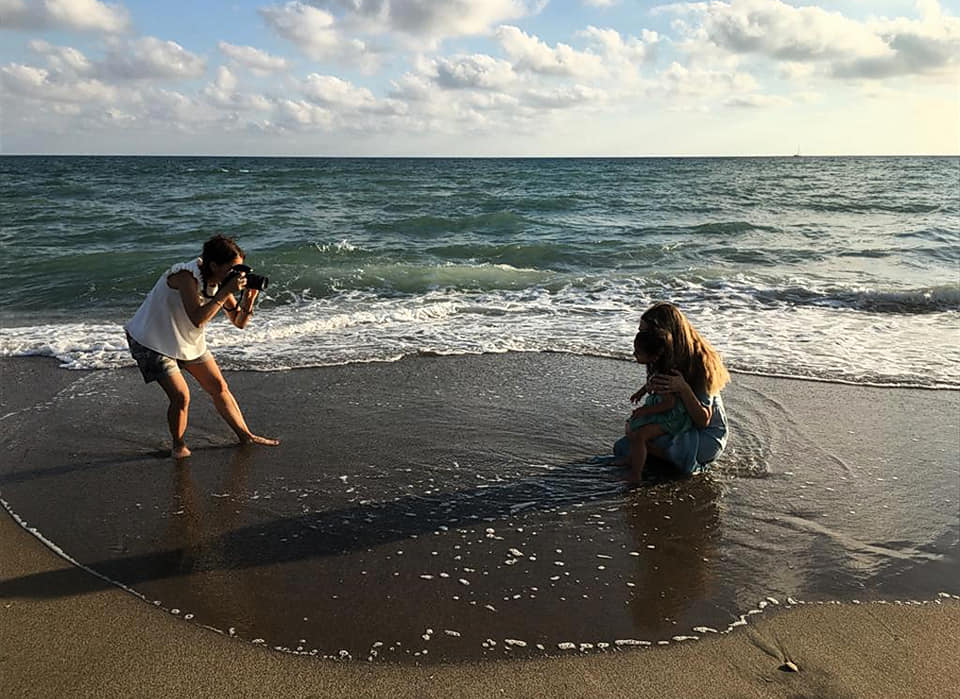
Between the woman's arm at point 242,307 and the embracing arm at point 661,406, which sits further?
the woman's arm at point 242,307

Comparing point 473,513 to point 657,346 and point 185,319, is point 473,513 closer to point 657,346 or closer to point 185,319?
point 657,346

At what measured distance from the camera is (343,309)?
10570 millimetres

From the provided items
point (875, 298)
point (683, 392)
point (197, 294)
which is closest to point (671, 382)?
point (683, 392)

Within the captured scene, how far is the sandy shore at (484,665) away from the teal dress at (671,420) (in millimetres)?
1551

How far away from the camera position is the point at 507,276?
13625mm

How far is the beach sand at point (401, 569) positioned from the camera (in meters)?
2.78

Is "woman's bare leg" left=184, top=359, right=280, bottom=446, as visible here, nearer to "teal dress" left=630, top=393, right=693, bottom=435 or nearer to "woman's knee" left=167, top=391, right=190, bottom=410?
"woman's knee" left=167, top=391, right=190, bottom=410

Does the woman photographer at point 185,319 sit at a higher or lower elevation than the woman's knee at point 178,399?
higher

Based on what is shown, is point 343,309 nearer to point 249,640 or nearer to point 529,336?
point 529,336

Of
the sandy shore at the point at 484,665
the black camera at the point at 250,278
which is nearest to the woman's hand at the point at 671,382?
the sandy shore at the point at 484,665

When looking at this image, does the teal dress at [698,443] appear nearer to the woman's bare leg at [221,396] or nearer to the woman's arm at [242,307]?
the woman's bare leg at [221,396]

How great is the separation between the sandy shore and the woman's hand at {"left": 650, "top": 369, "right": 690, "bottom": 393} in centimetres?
156

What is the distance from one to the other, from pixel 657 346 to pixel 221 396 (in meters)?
2.94

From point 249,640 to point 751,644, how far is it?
2013mm
